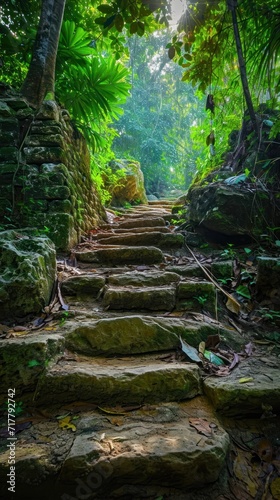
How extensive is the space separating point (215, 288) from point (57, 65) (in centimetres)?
435

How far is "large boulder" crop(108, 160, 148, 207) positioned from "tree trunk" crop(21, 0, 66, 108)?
3.83 m

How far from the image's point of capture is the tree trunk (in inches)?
136

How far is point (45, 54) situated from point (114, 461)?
4627 mm

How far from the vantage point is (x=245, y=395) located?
1.23 meters

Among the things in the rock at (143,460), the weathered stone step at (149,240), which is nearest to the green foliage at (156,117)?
the weathered stone step at (149,240)

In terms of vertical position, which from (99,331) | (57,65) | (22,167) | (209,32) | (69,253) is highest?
(57,65)

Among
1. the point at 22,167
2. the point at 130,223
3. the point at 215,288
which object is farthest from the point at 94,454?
the point at 130,223

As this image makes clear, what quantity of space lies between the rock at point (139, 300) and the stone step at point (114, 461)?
0.95 m

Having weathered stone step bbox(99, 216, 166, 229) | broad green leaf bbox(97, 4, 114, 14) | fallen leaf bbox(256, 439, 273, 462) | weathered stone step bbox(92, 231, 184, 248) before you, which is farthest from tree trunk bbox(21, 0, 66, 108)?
fallen leaf bbox(256, 439, 273, 462)

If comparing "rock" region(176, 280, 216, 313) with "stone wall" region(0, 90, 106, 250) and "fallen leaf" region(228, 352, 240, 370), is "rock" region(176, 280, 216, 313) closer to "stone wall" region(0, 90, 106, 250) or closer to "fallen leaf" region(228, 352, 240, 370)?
"fallen leaf" region(228, 352, 240, 370)

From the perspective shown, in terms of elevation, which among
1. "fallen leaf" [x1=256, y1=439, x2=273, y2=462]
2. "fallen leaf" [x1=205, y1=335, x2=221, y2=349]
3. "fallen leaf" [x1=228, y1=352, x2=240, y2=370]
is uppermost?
"fallen leaf" [x1=205, y1=335, x2=221, y2=349]

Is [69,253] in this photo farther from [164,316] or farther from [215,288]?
[215,288]

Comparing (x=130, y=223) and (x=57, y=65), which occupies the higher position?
(x=57, y=65)

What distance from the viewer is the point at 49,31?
11.9 ft
